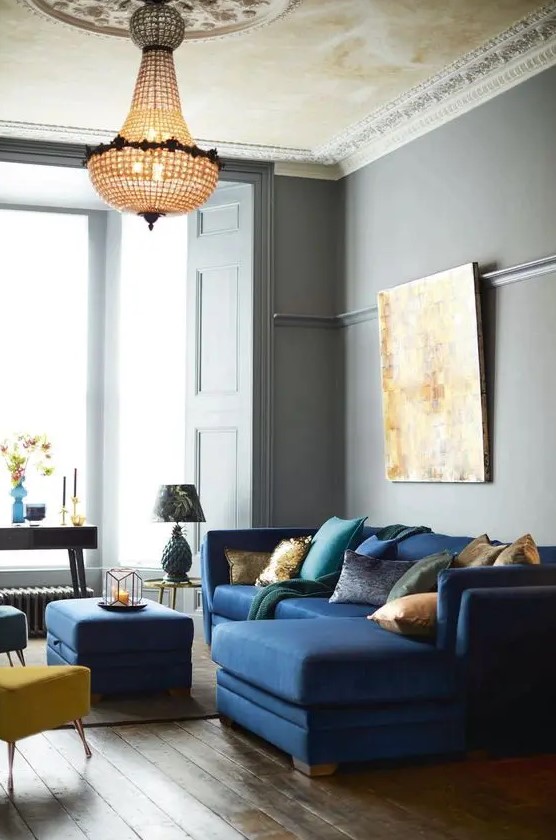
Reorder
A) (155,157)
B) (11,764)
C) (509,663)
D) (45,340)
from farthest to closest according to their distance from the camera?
(45,340) < (155,157) < (509,663) < (11,764)

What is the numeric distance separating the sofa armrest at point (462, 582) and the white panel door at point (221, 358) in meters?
3.31

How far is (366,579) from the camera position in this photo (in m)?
5.62

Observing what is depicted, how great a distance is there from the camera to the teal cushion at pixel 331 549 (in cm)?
627

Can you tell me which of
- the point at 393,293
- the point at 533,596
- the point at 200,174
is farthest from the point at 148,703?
the point at 393,293

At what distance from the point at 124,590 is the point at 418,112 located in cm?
321

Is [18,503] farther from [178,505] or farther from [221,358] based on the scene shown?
[221,358]

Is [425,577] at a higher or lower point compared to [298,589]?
higher

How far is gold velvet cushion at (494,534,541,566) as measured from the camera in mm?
4570

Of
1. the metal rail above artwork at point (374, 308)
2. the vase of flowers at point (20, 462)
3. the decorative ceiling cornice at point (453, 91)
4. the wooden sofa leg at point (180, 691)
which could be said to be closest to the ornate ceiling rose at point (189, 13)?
the decorative ceiling cornice at point (453, 91)

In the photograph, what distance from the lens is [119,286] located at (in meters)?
8.38

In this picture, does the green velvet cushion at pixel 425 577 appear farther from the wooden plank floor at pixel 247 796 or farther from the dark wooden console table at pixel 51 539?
the dark wooden console table at pixel 51 539

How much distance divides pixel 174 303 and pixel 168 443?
1.04 metres

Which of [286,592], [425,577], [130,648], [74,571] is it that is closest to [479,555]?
[425,577]

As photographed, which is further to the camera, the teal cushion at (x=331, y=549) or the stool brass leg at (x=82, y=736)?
the teal cushion at (x=331, y=549)
